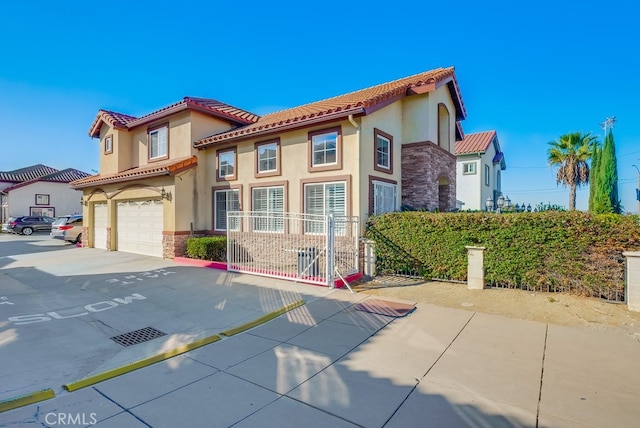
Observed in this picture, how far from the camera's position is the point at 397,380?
400 centimetres

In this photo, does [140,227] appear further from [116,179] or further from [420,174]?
[420,174]

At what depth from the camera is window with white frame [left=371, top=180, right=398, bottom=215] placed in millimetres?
11250

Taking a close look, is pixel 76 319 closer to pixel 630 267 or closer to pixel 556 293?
pixel 556 293

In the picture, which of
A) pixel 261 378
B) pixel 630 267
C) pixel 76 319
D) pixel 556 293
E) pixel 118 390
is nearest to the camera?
pixel 118 390

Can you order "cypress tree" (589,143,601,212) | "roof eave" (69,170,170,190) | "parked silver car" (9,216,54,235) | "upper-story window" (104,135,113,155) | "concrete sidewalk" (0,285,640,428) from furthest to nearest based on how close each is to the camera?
"parked silver car" (9,216,54,235), "cypress tree" (589,143,601,212), "upper-story window" (104,135,113,155), "roof eave" (69,170,170,190), "concrete sidewalk" (0,285,640,428)

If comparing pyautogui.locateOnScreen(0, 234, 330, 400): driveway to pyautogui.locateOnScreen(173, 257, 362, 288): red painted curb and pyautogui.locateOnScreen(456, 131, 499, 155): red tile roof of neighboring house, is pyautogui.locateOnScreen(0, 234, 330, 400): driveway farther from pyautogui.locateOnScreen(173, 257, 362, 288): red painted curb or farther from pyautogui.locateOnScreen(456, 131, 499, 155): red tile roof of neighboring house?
pyautogui.locateOnScreen(456, 131, 499, 155): red tile roof of neighboring house

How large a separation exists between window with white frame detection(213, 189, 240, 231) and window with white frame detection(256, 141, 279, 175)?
1.72 m

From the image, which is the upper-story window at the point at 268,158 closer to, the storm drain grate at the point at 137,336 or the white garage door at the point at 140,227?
the white garage door at the point at 140,227

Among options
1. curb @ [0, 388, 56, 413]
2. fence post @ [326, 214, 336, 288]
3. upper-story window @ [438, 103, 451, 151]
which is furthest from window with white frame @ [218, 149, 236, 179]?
curb @ [0, 388, 56, 413]

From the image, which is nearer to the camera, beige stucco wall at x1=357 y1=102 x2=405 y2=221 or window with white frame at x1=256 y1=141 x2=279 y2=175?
beige stucco wall at x1=357 y1=102 x2=405 y2=221

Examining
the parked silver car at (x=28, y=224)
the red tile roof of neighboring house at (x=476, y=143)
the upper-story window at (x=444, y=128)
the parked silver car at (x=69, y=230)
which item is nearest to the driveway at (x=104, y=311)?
the parked silver car at (x=69, y=230)

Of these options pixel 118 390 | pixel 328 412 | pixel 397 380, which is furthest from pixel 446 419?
pixel 118 390

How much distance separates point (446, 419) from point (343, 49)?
14642mm

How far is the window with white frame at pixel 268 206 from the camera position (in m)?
12.3
